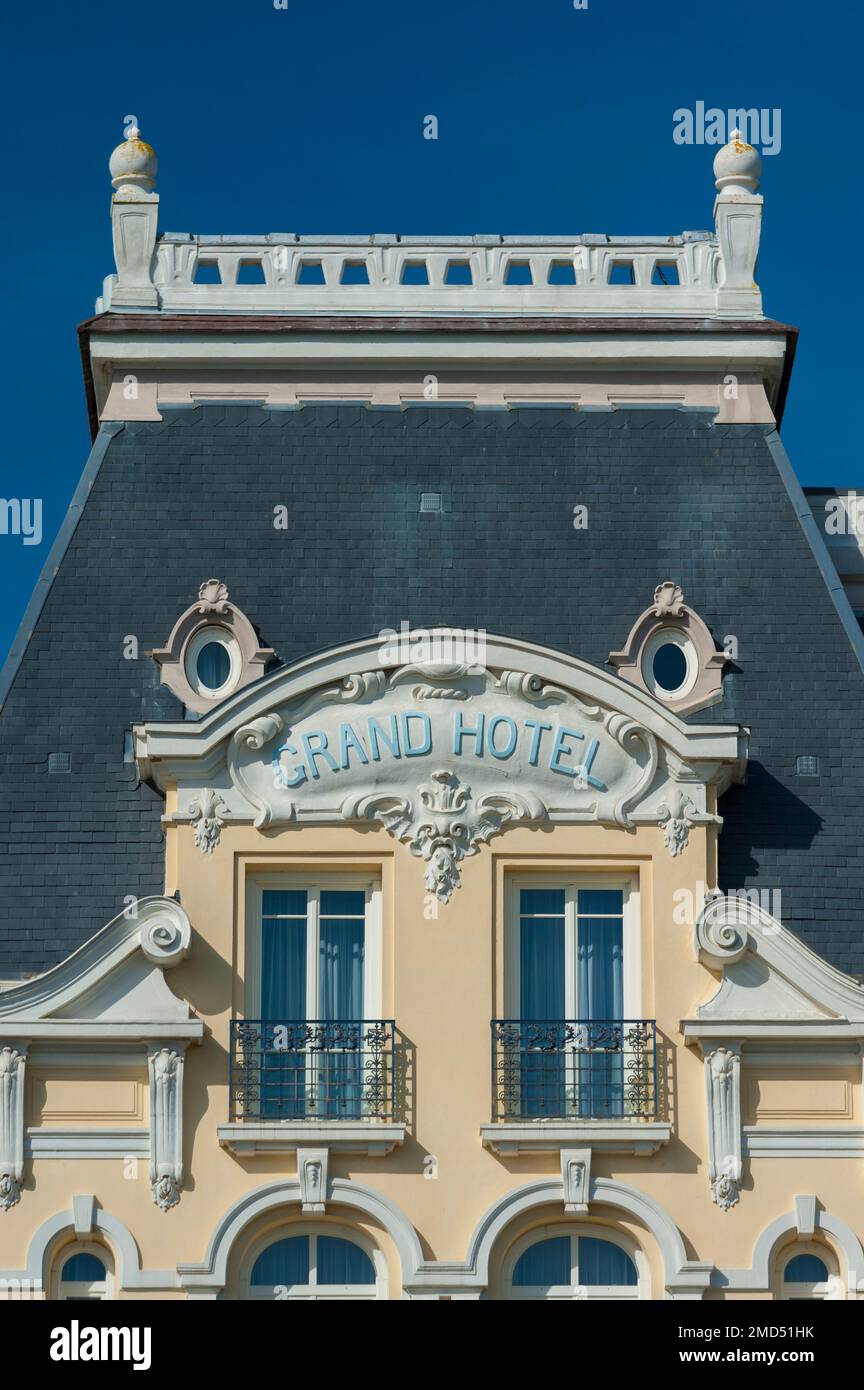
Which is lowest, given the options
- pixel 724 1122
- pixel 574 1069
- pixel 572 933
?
pixel 724 1122

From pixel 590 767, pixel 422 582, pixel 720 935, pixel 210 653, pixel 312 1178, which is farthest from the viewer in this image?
pixel 422 582

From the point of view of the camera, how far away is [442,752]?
113 feet

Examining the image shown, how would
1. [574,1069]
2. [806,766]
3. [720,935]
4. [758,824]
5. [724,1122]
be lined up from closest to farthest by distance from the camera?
[724,1122], [574,1069], [720,935], [758,824], [806,766]

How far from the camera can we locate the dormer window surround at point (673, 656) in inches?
1391

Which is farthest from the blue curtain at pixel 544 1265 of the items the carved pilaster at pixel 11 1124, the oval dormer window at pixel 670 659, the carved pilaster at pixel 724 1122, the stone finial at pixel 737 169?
the stone finial at pixel 737 169

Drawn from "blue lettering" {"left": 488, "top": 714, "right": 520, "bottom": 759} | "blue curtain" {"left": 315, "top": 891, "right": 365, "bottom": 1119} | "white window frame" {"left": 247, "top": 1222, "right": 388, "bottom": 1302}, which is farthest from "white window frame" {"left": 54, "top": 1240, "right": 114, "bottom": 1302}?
"blue lettering" {"left": 488, "top": 714, "right": 520, "bottom": 759}

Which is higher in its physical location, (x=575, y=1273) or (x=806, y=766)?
(x=806, y=766)

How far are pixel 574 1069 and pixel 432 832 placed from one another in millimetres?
2788

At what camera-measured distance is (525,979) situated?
34250mm

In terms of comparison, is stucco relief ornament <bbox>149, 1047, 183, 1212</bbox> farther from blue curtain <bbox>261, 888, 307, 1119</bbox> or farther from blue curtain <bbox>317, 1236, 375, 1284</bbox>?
blue curtain <bbox>317, 1236, 375, 1284</bbox>

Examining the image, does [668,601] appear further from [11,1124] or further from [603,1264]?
[11,1124]

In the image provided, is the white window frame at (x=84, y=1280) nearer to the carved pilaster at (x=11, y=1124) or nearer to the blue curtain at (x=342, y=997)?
the carved pilaster at (x=11, y=1124)

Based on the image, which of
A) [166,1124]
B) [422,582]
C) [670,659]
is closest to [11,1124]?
[166,1124]
